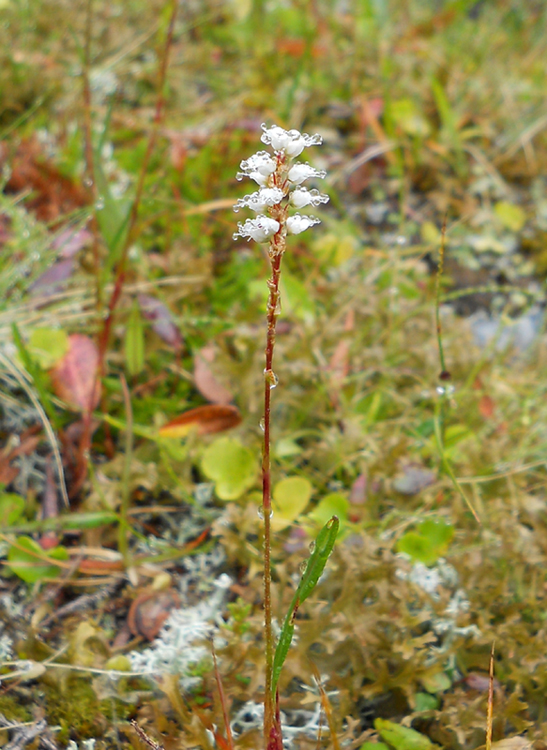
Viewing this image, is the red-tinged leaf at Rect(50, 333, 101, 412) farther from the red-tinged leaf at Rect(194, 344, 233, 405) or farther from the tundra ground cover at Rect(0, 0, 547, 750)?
the red-tinged leaf at Rect(194, 344, 233, 405)

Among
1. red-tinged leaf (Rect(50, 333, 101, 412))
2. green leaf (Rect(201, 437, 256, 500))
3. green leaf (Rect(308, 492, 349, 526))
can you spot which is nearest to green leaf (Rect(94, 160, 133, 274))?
red-tinged leaf (Rect(50, 333, 101, 412))

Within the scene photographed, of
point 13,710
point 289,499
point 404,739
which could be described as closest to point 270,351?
point 289,499

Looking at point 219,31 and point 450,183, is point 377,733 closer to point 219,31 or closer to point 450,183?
point 450,183

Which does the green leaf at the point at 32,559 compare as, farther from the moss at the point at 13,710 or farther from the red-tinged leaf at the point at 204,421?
the red-tinged leaf at the point at 204,421

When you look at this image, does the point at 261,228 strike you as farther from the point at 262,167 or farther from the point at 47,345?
the point at 47,345

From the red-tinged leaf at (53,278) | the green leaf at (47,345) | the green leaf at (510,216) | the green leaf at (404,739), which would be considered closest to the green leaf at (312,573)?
the green leaf at (404,739)

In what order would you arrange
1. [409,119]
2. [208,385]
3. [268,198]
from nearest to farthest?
[268,198] → [208,385] → [409,119]

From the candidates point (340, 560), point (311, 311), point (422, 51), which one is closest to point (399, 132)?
point (422, 51)
